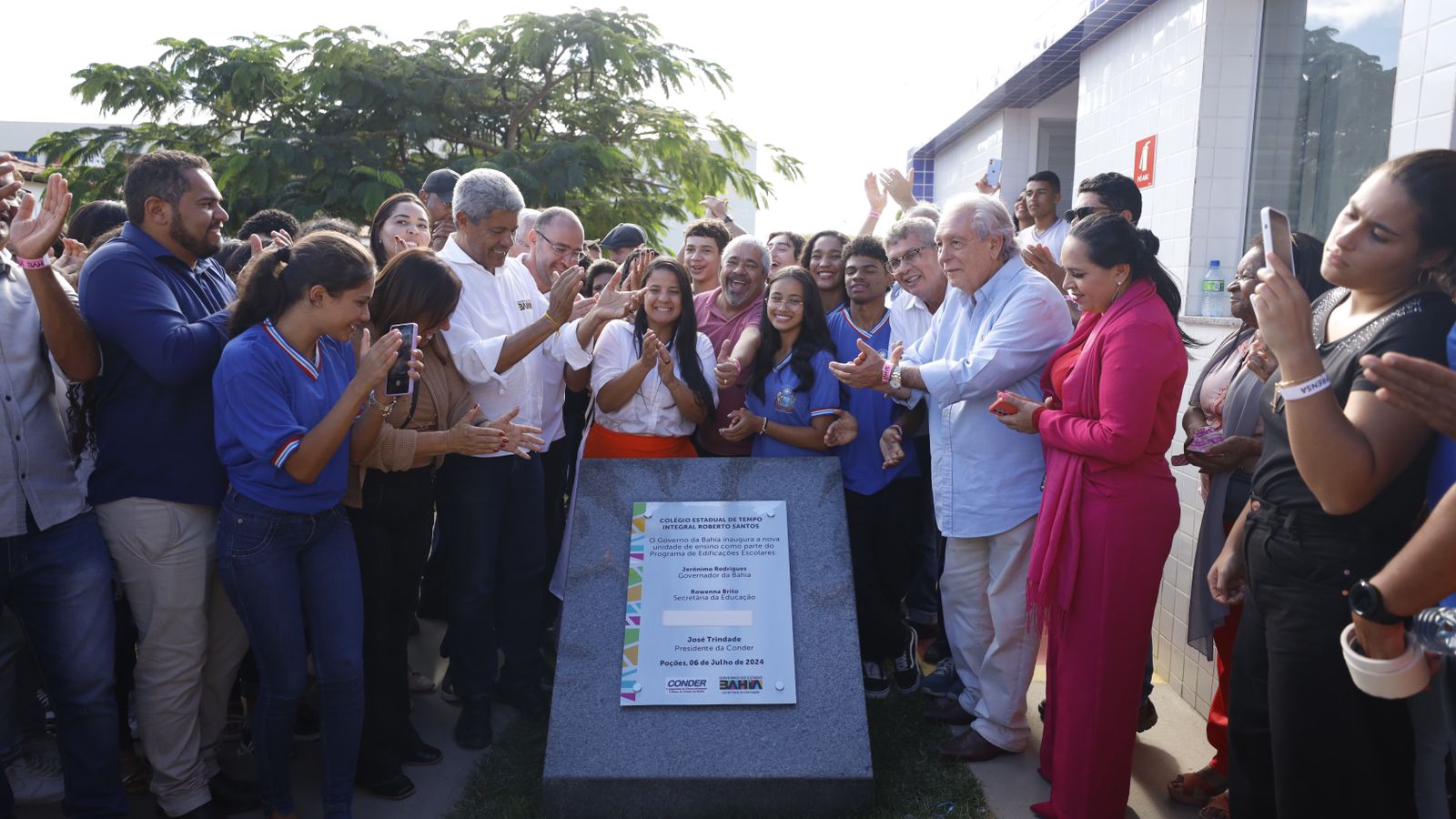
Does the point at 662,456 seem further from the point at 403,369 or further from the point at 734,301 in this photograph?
the point at 403,369

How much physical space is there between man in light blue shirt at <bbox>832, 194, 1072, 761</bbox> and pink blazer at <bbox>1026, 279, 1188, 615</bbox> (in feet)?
0.73

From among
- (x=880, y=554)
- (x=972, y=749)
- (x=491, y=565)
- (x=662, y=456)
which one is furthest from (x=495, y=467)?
(x=972, y=749)

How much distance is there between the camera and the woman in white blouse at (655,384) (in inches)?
161

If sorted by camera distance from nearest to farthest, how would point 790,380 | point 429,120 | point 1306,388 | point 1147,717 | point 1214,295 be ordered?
point 1306,388, point 1147,717, point 790,380, point 1214,295, point 429,120

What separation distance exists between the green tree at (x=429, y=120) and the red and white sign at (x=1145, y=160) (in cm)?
855

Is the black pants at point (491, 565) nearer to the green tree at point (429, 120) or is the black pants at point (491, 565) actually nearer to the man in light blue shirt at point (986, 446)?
the man in light blue shirt at point (986, 446)

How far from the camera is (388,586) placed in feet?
11.1

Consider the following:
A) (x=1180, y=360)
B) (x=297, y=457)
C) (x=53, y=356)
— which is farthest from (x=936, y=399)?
(x=53, y=356)

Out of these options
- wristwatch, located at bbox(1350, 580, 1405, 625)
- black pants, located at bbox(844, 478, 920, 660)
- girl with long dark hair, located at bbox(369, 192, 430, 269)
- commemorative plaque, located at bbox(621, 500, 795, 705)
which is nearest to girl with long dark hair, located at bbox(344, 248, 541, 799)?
commemorative plaque, located at bbox(621, 500, 795, 705)

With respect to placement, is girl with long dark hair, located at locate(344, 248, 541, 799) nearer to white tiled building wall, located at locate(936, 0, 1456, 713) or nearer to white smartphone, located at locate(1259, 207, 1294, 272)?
white smartphone, located at locate(1259, 207, 1294, 272)

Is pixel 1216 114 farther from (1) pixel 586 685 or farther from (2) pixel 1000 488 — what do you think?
(1) pixel 586 685

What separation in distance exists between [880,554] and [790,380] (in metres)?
0.95

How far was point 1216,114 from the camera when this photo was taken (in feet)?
16.5

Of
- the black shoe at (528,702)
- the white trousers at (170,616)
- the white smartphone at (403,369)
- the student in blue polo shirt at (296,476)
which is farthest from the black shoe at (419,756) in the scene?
the white smartphone at (403,369)
